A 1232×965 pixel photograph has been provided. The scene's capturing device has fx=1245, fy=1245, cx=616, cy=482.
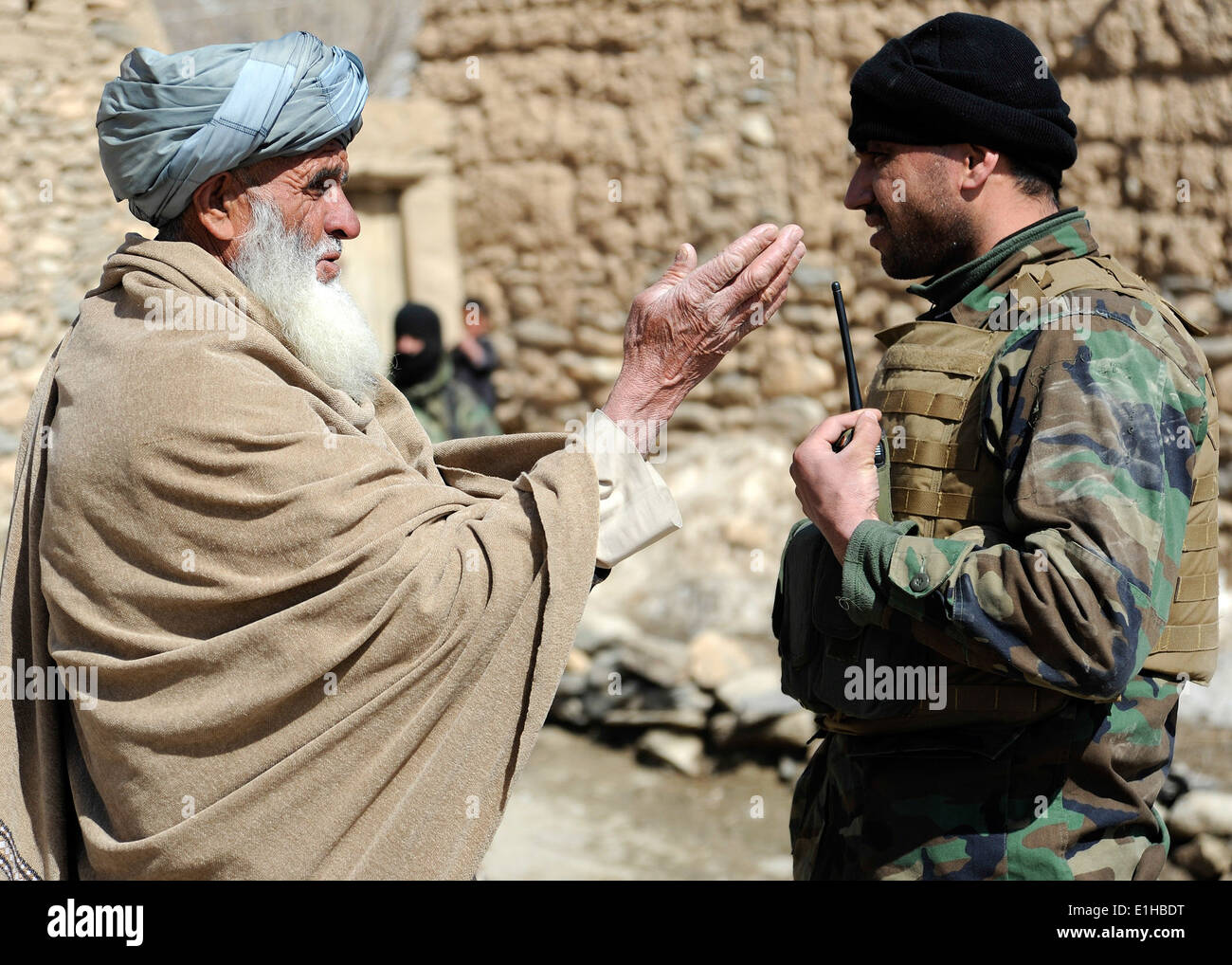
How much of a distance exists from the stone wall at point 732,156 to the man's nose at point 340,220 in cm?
486

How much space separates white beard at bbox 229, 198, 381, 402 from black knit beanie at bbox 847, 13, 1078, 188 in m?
1.07

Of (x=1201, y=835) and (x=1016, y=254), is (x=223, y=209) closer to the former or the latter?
(x=1016, y=254)

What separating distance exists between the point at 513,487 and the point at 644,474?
23cm

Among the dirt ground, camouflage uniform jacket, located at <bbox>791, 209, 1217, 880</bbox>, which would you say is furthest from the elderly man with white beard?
the dirt ground

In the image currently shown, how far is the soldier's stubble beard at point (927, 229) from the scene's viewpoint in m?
2.30

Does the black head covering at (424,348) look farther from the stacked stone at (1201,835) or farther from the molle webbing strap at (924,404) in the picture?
the molle webbing strap at (924,404)

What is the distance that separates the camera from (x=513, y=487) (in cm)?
218

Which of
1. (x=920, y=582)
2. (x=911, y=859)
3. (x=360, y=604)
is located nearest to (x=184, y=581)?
(x=360, y=604)

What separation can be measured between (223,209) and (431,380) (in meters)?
3.78

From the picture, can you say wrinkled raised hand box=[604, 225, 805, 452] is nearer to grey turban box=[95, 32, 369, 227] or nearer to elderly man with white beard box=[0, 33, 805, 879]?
elderly man with white beard box=[0, 33, 805, 879]

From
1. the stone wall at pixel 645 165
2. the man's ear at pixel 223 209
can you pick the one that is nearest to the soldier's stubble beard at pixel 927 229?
the man's ear at pixel 223 209

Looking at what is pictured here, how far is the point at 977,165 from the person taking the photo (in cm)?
227

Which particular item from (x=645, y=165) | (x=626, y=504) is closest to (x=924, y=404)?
(x=626, y=504)

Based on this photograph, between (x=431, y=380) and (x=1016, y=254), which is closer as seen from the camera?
(x=1016, y=254)
